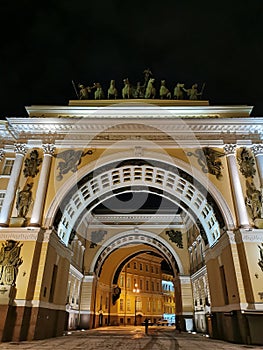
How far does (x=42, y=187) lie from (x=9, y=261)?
14.7ft

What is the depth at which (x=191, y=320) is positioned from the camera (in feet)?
83.8

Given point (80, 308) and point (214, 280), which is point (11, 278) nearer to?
point (214, 280)

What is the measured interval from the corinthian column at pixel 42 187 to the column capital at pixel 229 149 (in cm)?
1093

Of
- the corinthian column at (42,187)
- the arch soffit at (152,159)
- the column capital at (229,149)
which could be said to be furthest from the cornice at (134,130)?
the arch soffit at (152,159)

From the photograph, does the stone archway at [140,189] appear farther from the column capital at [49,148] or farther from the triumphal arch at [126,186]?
the column capital at [49,148]

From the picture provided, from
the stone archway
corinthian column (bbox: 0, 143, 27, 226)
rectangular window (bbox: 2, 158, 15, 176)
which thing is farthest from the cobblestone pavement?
rectangular window (bbox: 2, 158, 15, 176)

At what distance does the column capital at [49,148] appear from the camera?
17961 mm

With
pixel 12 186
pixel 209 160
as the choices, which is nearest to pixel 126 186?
pixel 209 160

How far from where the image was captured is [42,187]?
16953 mm

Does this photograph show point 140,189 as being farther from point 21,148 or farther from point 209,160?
point 21,148

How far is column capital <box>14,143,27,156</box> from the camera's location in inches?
708

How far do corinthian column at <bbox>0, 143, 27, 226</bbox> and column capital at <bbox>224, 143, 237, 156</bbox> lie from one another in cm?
1272

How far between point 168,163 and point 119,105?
536 centimetres

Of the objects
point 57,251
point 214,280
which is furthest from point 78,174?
point 214,280
